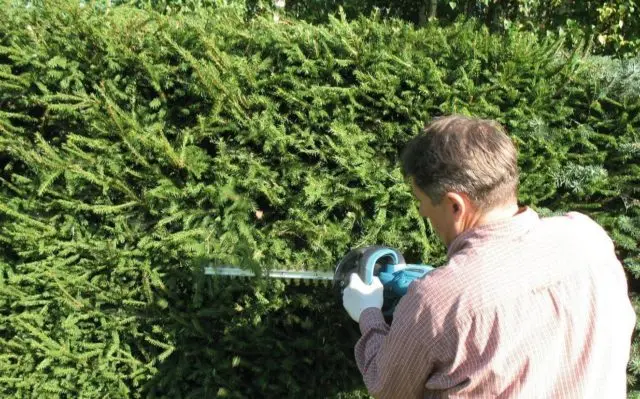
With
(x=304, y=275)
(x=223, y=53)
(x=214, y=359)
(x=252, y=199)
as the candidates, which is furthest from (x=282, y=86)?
(x=214, y=359)

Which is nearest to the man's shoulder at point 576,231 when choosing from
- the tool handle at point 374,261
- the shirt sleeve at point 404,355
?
the shirt sleeve at point 404,355

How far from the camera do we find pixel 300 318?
3.18 m

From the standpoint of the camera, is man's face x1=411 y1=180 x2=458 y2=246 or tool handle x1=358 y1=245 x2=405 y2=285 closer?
man's face x1=411 y1=180 x2=458 y2=246

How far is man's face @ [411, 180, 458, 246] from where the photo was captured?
5.66 ft

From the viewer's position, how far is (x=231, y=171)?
3.13 m

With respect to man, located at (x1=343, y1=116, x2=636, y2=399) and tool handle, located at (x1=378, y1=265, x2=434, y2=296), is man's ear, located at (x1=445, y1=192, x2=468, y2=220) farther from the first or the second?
tool handle, located at (x1=378, y1=265, x2=434, y2=296)

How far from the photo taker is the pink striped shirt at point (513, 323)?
1.51 meters

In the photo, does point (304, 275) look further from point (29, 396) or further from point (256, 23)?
point (29, 396)

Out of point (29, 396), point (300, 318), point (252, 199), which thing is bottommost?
point (29, 396)

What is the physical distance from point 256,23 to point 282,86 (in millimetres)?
473

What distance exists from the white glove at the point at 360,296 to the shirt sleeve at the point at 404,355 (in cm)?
30

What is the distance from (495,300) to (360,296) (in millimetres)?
717

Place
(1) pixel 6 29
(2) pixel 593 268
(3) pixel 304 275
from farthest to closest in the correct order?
(1) pixel 6 29
(3) pixel 304 275
(2) pixel 593 268

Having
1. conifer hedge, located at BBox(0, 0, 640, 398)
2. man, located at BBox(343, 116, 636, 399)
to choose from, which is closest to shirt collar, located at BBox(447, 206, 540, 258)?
man, located at BBox(343, 116, 636, 399)
